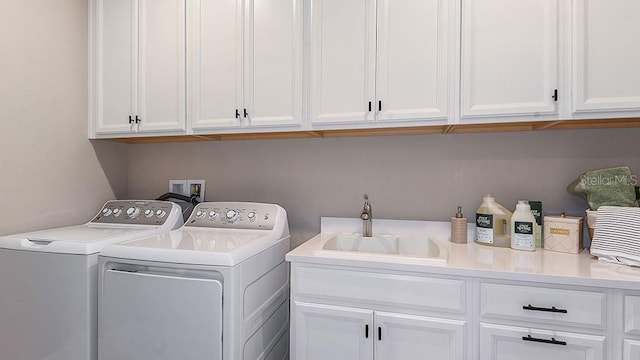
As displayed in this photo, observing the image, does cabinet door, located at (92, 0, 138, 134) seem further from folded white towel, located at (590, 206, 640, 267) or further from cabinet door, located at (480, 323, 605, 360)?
folded white towel, located at (590, 206, 640, 267)

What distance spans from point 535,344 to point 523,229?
0.51 metres

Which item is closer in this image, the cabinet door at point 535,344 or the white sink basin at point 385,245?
the cabinet door at point 535,344

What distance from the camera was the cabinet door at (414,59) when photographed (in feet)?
4.73

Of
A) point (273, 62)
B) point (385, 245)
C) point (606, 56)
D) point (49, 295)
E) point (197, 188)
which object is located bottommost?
point (49, 295)

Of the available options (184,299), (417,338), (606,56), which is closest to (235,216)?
(184,299)

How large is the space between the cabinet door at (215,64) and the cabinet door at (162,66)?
69mm

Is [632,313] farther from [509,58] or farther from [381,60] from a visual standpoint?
[381,60]

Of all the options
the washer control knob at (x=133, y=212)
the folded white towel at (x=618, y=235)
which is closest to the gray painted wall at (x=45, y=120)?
the washer control knob at (x=133, y=212)

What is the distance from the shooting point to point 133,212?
1.86 metres

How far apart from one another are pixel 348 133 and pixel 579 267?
3.88 ft

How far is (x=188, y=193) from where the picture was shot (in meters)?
2.18

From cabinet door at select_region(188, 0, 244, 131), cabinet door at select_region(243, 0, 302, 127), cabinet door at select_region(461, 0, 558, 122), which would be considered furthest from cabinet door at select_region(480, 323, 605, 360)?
cabinet door at select_region(188, 0, 244, 131)

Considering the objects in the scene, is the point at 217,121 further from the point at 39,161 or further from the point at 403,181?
the point at 403,181

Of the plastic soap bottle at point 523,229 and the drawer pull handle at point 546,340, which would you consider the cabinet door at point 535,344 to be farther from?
the plastic soap bottle at point 523,229
